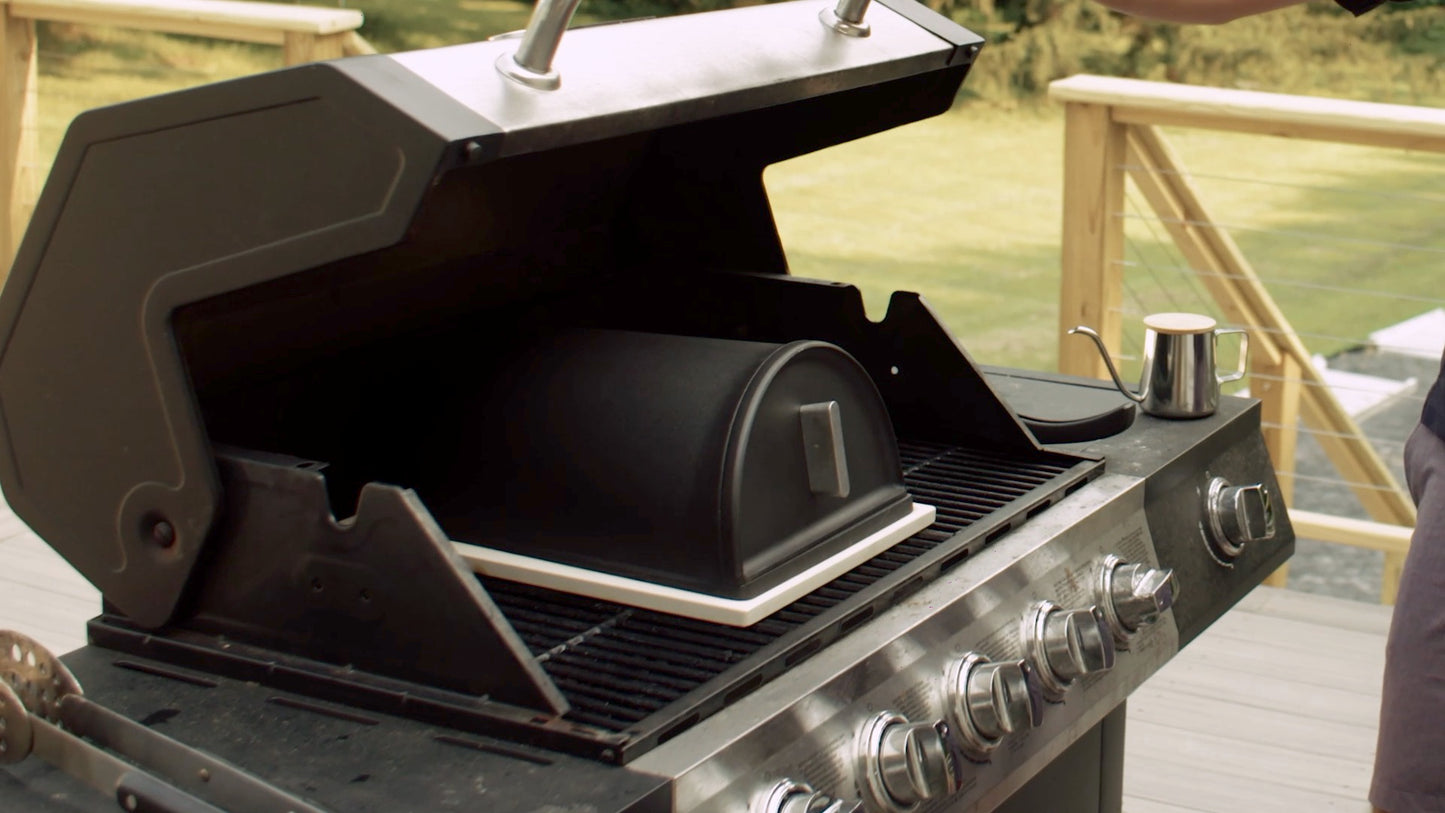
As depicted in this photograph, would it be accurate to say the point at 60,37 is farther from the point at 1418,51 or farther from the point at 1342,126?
the point at 1342,126

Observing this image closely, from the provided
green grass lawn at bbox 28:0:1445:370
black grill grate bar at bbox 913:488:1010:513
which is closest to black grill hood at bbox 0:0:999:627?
black grill grate bar at bbox 913:488:1010:513

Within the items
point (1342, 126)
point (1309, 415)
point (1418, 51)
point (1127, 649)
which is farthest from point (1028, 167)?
point (1127, 649)

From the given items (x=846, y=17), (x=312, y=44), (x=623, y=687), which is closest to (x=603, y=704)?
(x=623, y=687)

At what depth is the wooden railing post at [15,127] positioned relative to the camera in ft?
15.1

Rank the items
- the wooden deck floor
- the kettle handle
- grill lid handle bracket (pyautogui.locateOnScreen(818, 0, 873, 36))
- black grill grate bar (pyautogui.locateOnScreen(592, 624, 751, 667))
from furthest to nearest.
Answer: the wooden deck floor < the kettle handle < grill lid handle bracket (pyautogui.locateOnScreen(818, 0, 873, 36)) < black grill grate bar (pyautogui.locateOnScreen(592, 624, 751, 667))

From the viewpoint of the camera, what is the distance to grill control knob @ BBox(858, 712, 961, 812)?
103cm

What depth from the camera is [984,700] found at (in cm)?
112

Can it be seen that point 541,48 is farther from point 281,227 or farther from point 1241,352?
point 1241,352

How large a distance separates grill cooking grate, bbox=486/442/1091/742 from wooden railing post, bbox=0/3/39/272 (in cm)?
400

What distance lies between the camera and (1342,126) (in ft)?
9.89

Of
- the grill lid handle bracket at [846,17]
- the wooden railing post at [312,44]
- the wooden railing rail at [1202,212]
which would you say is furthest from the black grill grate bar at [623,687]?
the wooden railing post at [312,44]

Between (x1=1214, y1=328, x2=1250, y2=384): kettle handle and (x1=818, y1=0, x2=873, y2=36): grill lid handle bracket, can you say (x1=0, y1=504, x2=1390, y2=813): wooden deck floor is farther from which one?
(x1=818, y1=0, x2=873, y2=36): grill lid handle bracket

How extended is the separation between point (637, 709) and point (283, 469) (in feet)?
0.89

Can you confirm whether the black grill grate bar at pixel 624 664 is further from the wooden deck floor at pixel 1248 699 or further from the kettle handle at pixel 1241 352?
the wooden deck floor at pixel 1248 699
